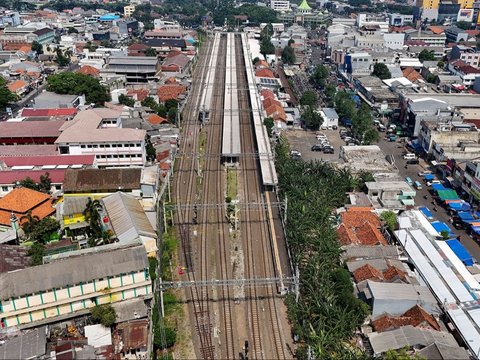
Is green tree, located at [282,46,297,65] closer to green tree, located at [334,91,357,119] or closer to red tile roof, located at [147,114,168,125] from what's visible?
green tree, located at [334,91,357,119]

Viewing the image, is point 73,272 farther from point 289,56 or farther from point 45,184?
point 289,56

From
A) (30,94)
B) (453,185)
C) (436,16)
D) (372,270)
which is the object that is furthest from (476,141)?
(436,16)

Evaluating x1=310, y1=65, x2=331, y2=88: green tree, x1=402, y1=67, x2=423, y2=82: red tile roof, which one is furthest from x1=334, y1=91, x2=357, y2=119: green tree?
x1=402, y1=67, x2=423, y2=82: red tile roof

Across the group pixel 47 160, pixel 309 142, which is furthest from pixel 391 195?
pixel 47 160

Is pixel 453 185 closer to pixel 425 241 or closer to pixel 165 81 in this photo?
pixel 425 241

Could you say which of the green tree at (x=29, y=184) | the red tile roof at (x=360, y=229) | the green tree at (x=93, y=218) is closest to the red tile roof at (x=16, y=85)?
the green tree at (x=29, y=184)

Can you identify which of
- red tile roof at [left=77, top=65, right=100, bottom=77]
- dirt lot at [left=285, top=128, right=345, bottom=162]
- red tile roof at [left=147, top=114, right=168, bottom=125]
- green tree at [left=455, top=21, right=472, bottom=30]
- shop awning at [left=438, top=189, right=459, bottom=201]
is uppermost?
green tree at [left=455, top=21, right=472, bottom=30]

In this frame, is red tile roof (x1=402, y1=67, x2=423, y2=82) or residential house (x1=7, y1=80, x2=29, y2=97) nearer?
residential house (x1=7, y1=80, x2=29, y2=97)

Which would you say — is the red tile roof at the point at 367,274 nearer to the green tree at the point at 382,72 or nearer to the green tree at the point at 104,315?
the green tree at the point at 104,315
